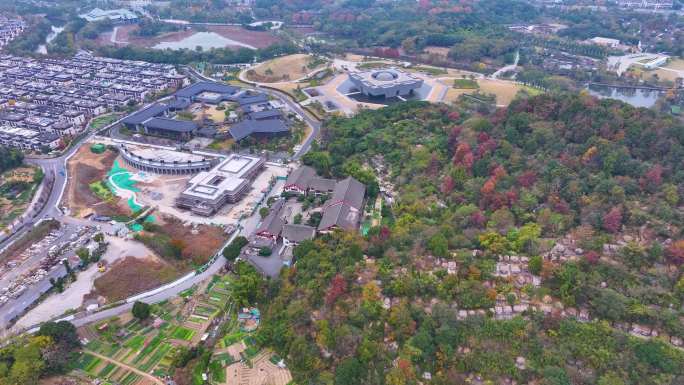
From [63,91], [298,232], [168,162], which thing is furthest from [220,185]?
[63,91]

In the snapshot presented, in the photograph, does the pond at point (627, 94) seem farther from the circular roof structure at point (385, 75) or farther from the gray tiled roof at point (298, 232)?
the gray tiled roof at point (298, 232)

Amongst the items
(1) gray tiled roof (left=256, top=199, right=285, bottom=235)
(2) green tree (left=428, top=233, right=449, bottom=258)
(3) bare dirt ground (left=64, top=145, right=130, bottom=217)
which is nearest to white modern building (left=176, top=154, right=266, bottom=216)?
(1) gray tiled roof (left=256, top=199, right=285, bottom=235)

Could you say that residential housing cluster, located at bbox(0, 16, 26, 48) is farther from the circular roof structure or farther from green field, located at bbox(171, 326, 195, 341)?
green field, located at bbox(171, 326, 195, 341)

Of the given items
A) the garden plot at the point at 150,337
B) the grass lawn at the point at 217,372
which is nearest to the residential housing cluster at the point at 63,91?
the garden plot at the point at 150,337

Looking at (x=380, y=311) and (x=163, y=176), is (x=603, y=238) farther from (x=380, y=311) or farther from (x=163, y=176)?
(x=163, y=176)

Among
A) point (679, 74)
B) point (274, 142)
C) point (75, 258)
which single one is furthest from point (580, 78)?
point (75, 258)

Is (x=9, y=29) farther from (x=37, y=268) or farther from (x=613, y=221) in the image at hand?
(x=613, y=221)
